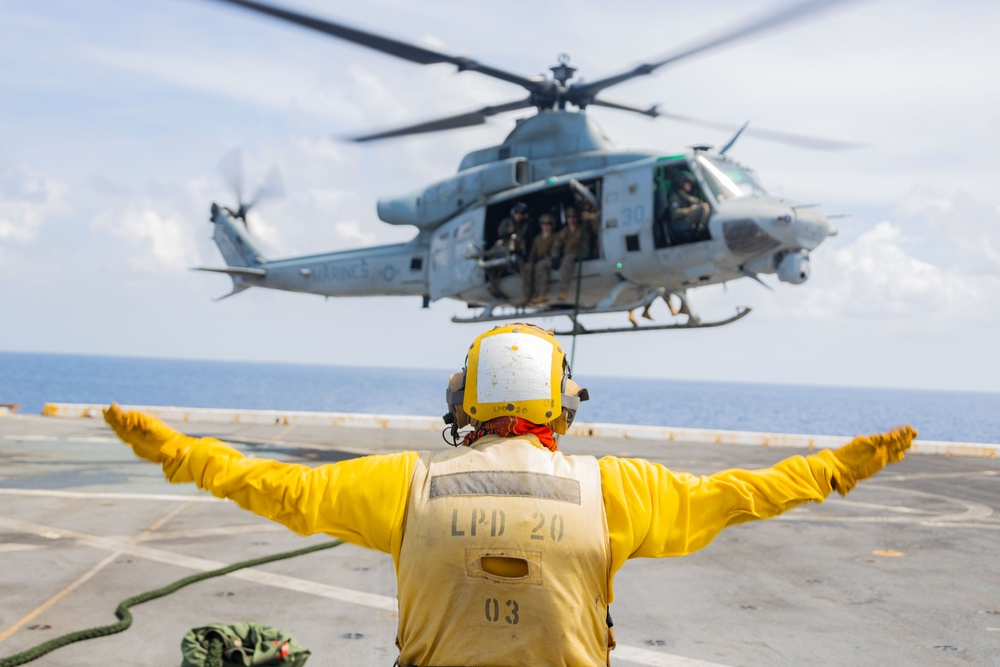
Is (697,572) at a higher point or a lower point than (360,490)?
lower

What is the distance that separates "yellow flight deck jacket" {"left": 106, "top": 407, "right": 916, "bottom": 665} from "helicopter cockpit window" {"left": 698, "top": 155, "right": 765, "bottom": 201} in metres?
11.5

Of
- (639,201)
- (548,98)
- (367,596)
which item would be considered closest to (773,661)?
(367,596)

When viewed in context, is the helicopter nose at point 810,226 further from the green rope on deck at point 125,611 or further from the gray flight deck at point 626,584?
the green rope on deck at point 125,611

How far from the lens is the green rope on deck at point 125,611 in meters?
4.70

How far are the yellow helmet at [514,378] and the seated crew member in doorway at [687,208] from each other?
11.5 m

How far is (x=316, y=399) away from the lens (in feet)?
345

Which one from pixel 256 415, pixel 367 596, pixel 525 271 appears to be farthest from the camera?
Result: pixel 256 415

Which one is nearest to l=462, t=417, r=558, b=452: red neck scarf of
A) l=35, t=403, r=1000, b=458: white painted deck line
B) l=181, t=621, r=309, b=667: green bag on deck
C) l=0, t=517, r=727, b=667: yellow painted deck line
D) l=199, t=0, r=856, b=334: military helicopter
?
l=181, t=621, r=309, b=667: green bag on deck

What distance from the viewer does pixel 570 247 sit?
1476 centimetres

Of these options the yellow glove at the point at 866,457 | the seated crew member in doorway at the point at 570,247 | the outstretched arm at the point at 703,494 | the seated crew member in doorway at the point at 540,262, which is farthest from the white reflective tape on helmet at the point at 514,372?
the seated crew member in doorway at the point at 540,262

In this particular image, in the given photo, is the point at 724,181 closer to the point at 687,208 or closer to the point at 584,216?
the point at 687,208

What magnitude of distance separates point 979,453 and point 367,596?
15.9 meters

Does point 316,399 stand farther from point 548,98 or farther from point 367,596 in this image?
point 367,596

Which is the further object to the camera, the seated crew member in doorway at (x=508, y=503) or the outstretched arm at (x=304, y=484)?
the outstretched arm at (x=304, y=484)
